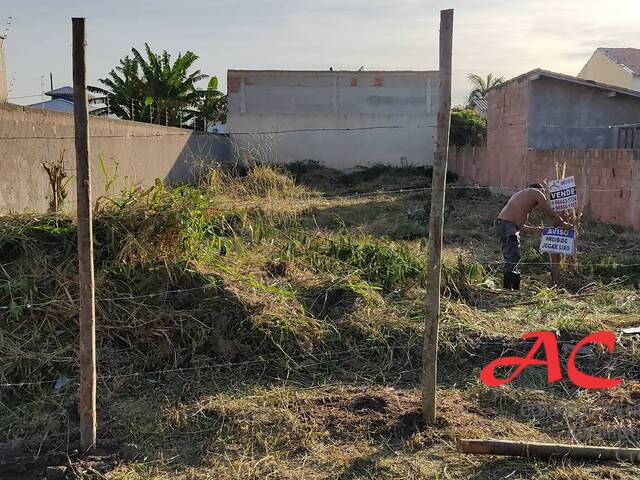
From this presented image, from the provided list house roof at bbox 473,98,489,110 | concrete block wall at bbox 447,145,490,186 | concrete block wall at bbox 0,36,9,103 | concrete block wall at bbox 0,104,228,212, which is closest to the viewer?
concrete block wall at bbox 0,104,228,212

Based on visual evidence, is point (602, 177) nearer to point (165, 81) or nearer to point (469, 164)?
point (469, 164)

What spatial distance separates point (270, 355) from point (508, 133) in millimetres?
14051

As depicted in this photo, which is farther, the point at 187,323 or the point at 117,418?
the point at 187,323

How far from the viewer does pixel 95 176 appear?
990 centimetres

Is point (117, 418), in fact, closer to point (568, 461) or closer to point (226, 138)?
point (568, 461)

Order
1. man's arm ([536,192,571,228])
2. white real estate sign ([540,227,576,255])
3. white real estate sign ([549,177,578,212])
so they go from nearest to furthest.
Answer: white real estate sign ([540,227,576,255]), white real estate sign ([549,177,578,212]), man's arm ([536,192,571,228])

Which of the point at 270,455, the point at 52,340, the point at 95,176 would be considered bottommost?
the point at 270,455

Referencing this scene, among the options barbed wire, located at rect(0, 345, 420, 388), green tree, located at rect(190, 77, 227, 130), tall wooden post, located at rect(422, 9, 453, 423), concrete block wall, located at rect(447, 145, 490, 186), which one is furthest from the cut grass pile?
green tree, located at rect(190, 77, 227, 130)

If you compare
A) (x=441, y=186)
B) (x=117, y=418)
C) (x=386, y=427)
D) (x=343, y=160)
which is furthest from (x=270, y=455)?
(x=343, y=160)

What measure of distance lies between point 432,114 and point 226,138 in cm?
856

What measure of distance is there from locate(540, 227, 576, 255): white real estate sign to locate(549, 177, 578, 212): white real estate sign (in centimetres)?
27

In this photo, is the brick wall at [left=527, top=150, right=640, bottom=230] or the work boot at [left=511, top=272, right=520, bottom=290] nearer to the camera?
the work boot at [left=511, top=272, right=520, bottom=290]

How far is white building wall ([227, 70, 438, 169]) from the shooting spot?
24.4 meters

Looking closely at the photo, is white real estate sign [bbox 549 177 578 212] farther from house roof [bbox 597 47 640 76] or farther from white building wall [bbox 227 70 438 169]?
house roof [bbox 597 47 640 76]
